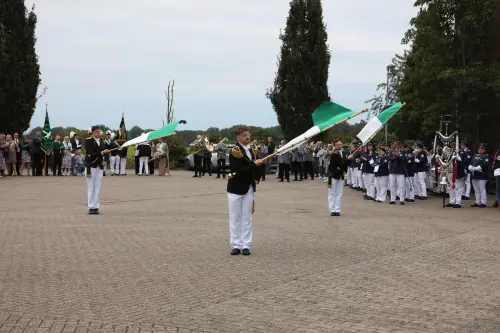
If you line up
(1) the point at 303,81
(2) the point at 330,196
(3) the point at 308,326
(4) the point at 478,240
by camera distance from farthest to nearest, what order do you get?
(1) the point at 303,81 → (2) the point at 330,196 → (4) the point at 478,240 → (3) the point at 308,326

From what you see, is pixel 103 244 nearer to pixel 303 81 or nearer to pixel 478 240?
pixel 478 240

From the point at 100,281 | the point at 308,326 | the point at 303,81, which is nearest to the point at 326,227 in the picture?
the point at 100,281

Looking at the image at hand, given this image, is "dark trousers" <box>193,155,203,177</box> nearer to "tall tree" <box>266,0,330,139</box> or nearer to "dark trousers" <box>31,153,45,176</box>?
"dark trousers" <box>31,153,45,176</box>

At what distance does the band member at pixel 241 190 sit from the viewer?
10398 mm

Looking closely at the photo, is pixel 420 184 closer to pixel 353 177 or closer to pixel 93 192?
pixel 353 177

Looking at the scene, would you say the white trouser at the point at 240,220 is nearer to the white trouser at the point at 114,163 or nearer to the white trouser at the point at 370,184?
the white trouser at the point at 370,184

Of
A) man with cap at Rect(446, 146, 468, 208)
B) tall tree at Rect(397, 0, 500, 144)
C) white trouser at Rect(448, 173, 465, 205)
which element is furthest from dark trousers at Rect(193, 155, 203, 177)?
white trouser at Rect(448, 173, 465, 205)

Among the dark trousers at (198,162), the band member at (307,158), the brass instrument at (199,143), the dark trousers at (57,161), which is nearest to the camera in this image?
the band member at (307,158)

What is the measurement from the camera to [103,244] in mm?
11000

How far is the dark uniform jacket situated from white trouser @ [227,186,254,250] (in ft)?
0.35

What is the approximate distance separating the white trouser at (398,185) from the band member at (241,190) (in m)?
10.6

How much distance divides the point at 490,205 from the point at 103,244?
44.3 feet

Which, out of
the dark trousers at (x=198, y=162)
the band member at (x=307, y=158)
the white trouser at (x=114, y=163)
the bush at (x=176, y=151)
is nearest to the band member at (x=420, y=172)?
the band member at (x=307, y=158)

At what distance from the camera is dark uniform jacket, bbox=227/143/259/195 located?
10.5 metres
